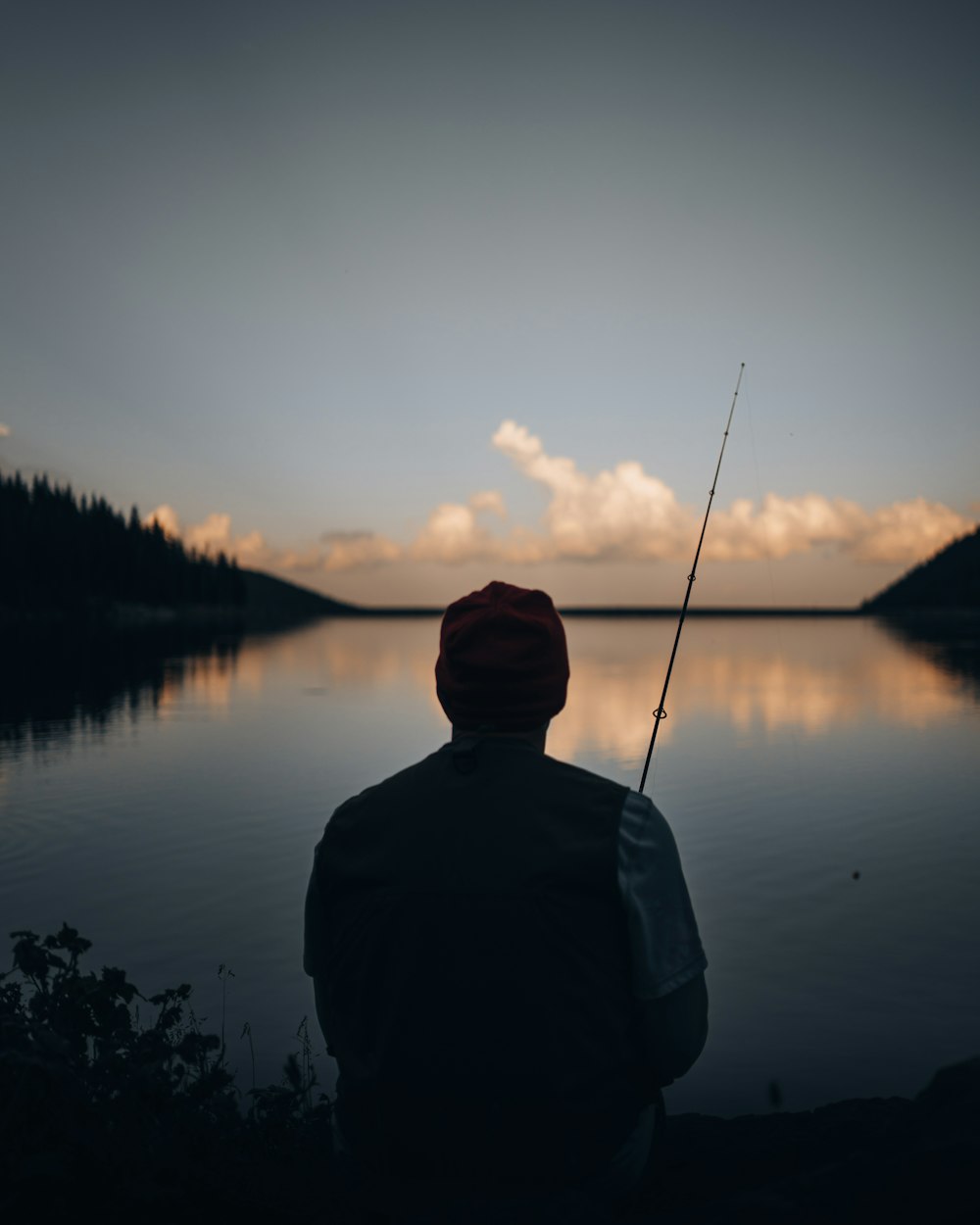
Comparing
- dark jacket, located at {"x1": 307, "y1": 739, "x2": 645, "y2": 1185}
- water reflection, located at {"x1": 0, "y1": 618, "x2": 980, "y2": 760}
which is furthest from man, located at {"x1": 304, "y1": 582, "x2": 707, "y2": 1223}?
water reflection, located at {"x1": 0, "y1": 618, "x2": 980, "y2": 760}

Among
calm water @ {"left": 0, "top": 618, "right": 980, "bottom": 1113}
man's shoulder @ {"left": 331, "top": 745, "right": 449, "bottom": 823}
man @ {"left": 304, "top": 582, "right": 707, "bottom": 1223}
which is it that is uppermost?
man's shoulder @ {"left": 331, "top": 745, "right": 449, "bottom": 823}

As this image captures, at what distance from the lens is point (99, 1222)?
3596mm

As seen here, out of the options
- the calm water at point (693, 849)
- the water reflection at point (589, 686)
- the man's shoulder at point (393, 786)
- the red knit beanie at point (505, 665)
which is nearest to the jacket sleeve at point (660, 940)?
the red knit beanie at point (505, 665)

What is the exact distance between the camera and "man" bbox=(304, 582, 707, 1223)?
9.05ft

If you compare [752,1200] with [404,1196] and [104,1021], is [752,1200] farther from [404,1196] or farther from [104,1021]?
[104,1021]

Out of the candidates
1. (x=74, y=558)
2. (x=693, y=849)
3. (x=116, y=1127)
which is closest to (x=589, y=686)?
(x=693, y=849)

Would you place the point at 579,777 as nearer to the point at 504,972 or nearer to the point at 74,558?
the point at 504,972

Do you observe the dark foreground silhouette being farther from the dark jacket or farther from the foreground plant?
the dark jacket

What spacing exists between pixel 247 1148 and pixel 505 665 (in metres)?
3.70

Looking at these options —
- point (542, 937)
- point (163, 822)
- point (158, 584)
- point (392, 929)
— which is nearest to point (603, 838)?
point (542, 937)

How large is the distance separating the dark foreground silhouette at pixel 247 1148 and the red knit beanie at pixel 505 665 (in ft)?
5.89

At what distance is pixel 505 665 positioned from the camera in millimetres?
3066

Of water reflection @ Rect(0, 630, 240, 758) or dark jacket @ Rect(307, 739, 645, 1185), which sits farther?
water reflection @ Rect(0, 630, 240, 758)

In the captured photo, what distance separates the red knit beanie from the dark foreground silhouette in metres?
1.79
